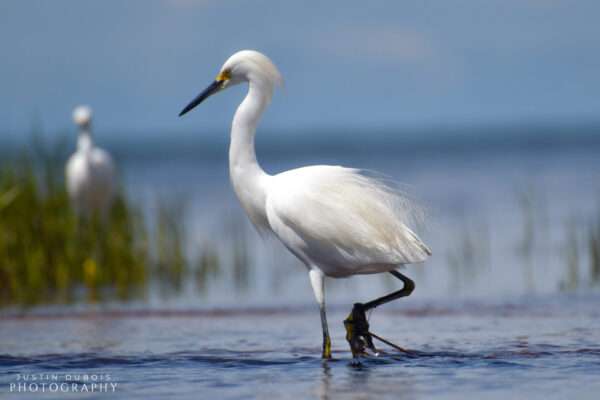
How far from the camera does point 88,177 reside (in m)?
15.3

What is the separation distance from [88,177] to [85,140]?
5.71 ft

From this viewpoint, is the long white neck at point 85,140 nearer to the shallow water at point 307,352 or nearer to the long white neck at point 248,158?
the shallow water at point 307,352

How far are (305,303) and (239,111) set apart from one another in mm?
4177

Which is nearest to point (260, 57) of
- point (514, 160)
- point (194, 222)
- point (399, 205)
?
point (399, 205)

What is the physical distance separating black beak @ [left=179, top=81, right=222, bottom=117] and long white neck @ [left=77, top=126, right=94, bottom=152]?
8.27 metres

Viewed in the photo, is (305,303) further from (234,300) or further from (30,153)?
(30,153)

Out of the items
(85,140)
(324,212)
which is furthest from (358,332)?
(85,140)

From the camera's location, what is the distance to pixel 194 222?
66.7ft

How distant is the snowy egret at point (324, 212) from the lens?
7.59 metres

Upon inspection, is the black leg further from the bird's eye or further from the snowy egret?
the bird's eye

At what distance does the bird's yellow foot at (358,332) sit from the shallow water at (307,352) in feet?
0.39

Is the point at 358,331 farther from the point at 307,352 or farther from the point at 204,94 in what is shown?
the point at 204,94

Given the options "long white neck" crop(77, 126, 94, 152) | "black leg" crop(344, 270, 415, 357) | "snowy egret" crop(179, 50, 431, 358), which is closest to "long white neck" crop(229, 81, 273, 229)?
"snowy egret" crop(179, 50, 431, 358)

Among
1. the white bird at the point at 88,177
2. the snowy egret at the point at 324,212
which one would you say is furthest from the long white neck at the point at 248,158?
the white bird at the point at 88,177
